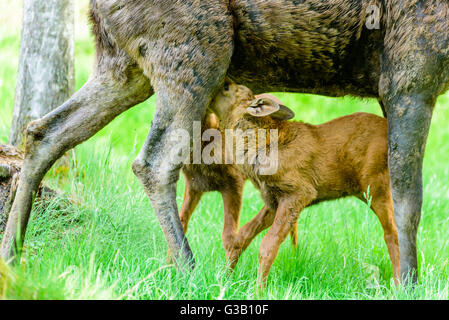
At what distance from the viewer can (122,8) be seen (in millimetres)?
4207

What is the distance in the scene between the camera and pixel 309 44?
14.3ft

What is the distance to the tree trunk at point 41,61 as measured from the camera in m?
6.09

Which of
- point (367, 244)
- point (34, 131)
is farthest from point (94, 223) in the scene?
point (367, 244)

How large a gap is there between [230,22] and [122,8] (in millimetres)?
692

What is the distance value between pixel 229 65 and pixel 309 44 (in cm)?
58

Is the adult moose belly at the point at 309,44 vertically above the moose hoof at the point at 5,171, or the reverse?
the adult moose belly at the point at 309,44

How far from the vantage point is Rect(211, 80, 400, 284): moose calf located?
437 cm

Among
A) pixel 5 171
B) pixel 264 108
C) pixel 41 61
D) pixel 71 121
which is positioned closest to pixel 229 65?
pixel 264 108

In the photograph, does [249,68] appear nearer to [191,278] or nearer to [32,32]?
[191,278]

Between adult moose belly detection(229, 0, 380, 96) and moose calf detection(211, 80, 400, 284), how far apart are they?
24 centimetres

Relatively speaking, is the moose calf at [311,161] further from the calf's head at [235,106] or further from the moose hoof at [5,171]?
the moose hoof at [5,171]

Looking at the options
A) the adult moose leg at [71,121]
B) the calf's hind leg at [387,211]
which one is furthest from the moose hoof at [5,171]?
the calf's hind leg at [387,211]

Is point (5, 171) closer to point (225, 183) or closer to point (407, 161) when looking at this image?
point (225, 183)

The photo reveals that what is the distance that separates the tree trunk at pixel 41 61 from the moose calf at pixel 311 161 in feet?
7.23
